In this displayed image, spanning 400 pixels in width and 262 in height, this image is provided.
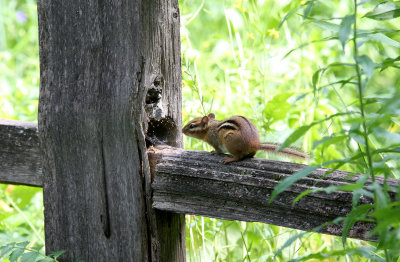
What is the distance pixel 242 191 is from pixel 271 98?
211 cm

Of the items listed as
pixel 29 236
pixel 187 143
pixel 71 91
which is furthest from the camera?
pixel 29 236

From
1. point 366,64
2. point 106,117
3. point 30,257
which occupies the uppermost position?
point 366,64

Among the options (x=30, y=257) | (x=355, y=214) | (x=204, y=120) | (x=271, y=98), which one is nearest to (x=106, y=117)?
(x=30, y=257)

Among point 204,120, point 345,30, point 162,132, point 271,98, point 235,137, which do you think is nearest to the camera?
point 345,30

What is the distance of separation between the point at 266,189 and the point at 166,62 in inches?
24.9

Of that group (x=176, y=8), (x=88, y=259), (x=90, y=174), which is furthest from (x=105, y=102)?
(x=88, y=259)

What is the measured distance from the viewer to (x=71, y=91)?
1.98m

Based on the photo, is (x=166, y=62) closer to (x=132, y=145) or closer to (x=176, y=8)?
(x=176, y=8)

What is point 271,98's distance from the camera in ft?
12.5

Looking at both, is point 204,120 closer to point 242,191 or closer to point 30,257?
point 242,191

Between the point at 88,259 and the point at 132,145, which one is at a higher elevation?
the point at 132,145

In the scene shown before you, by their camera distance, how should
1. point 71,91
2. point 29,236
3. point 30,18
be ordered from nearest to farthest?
1. point 71,91
2. point 29,236
3. point 30,18

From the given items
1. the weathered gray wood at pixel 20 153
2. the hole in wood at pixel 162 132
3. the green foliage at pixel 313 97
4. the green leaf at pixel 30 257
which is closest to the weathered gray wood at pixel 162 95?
the hole in wood at pixel 162 132

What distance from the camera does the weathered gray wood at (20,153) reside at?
2.23 m
